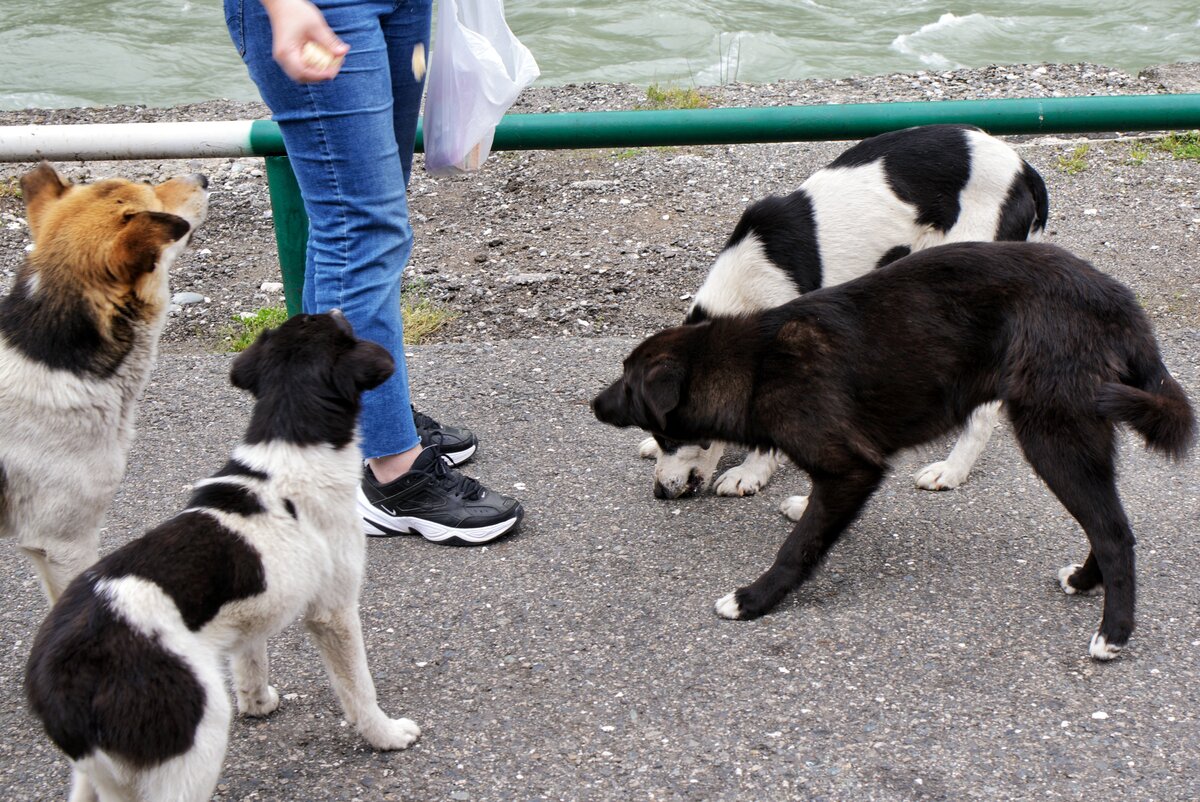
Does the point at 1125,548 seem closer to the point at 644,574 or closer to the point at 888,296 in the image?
the point at 888,296

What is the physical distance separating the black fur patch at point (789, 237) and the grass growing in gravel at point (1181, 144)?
4003 mm

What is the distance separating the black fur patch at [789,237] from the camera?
4.51 meters

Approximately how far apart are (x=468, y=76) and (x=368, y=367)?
1.60m

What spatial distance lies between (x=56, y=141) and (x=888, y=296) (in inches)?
143

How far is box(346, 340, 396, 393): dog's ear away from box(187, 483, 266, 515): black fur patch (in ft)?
1.29

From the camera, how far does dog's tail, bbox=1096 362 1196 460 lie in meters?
3.12

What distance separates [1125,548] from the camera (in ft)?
10.6

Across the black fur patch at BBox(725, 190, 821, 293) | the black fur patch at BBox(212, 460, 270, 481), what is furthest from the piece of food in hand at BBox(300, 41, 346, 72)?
the black fur patch at BBox(725, 190, 821, 293)

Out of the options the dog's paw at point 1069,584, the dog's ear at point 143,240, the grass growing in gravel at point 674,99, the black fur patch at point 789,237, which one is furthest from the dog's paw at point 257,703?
the grass growing in gravel at point 674,99

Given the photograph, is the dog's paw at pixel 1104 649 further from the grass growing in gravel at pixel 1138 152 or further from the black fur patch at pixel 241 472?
the grass growing in gravel at pixel 1138 152

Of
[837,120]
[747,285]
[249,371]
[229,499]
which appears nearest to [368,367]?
[249,371]

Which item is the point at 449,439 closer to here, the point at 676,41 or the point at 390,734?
the point at 390,734

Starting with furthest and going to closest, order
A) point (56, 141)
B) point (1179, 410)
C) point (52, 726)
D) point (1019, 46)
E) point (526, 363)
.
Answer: point (1019, 46), point (526, 363), point (56, 141), point (1179, 410), point (52, 726)

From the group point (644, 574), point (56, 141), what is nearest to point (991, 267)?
point (644, 574)
